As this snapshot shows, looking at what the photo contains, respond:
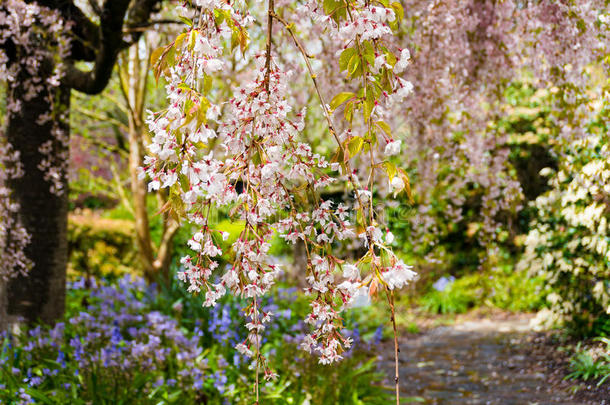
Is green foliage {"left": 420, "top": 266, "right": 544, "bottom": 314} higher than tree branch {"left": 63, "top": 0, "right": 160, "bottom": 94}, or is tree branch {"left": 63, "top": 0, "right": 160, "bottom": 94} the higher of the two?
tree branch {"left": 63, "top": 0, "right": 160, "bottom": 94}

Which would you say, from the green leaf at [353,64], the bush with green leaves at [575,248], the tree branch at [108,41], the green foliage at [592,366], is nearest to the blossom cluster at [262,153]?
the green leaf at [353,64]

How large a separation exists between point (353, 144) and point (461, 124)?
3.01 metres

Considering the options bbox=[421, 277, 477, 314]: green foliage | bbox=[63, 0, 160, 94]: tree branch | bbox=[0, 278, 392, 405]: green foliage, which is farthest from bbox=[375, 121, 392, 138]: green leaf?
bbox=[421, 277, 477, 314]: green foliage

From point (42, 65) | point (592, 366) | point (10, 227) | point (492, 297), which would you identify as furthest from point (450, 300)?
point (42, 65)

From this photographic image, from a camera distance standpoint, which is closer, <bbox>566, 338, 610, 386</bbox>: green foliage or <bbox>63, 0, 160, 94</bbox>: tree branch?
<bbox>63, 0, 160, 94</bbox>: tree branch

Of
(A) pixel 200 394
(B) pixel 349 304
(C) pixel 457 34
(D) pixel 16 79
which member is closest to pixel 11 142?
(D) pixel 16 79

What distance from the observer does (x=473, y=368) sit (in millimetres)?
4480

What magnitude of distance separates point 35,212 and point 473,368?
362 cm

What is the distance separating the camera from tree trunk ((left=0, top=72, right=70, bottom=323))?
3887 mm

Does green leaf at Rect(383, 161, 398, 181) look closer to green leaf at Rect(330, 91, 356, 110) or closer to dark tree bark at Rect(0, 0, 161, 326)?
green leaf at Rect(330, 91, 356, 110)

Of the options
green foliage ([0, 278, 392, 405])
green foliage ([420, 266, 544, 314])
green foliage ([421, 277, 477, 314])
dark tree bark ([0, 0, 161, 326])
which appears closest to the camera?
green foliage ([0, 278, 392, 405])

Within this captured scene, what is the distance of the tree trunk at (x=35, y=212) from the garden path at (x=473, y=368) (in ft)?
8.97

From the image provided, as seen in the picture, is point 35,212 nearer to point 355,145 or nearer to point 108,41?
point 108,41

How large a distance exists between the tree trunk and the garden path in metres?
2.73
